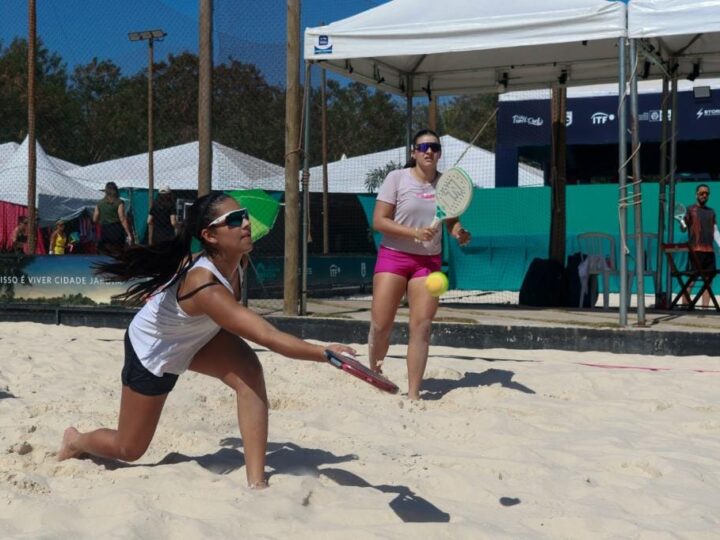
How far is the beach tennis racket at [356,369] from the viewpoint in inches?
119

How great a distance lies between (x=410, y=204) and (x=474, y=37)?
3.67 metres

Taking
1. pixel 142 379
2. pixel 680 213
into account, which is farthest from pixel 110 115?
pixel 142 379

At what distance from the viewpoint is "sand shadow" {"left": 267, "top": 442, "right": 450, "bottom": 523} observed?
3.61 meters

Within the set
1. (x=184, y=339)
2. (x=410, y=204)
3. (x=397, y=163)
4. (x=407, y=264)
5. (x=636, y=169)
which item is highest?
(x=397, y=163)

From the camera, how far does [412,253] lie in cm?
591

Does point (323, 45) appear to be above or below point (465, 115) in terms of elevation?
below

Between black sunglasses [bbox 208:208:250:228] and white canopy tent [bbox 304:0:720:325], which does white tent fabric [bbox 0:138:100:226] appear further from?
black sunglasses [bbox 208:208:250:228]

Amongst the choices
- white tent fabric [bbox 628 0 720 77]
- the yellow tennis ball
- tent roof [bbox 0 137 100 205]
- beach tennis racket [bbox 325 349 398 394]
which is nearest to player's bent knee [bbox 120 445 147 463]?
beach tennis racket [bbox 325 349 398 394]

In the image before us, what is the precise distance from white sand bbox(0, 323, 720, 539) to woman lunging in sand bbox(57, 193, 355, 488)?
0.15m

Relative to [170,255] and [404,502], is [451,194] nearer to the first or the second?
[170,255]

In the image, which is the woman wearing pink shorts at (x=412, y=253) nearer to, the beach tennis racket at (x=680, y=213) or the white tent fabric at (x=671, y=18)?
the white tent fabric at (x=671, y=18)

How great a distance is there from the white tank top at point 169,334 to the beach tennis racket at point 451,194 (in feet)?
6.94

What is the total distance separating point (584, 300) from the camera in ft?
41.2

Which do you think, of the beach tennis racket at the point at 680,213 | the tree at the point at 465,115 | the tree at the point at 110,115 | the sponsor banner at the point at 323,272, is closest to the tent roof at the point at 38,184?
the sponsor banner at the point at 323,272
